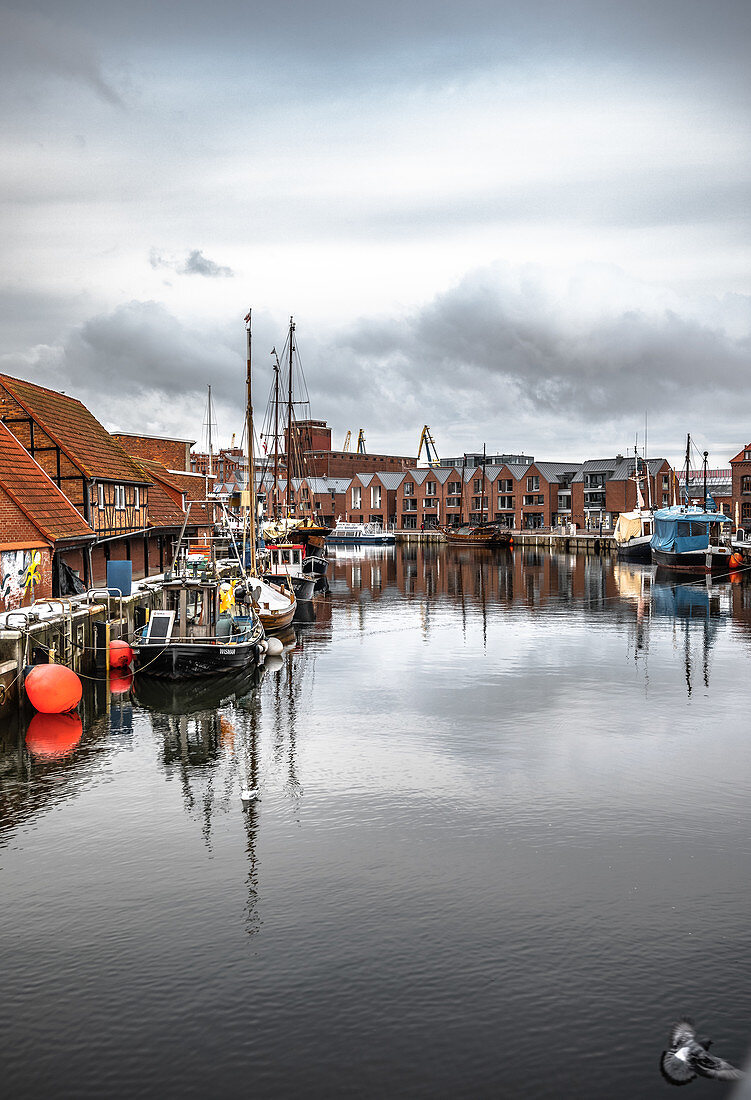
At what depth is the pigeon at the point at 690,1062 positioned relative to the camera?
37.9 feet

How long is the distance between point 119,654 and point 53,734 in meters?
9.04

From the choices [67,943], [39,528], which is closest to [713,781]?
[67,943]

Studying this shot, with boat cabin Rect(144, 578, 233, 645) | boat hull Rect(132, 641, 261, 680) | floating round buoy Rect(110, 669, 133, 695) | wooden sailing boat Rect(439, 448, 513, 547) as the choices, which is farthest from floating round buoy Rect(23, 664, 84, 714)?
wooden sailing boat Rect(439, 448, 513, 547)

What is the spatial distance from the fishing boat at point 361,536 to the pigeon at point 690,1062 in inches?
5580

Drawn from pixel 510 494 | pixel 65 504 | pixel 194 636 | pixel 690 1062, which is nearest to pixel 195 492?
pixel 65 504

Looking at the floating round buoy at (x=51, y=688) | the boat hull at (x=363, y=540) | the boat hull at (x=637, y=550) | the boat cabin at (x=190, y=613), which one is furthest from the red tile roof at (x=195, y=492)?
the boat hull at (x=363, y=540)

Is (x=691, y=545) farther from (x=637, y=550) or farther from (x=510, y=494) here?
(x=510, y=494)

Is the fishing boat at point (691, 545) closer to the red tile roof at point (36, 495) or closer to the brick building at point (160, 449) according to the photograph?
the brick building at point (160, 449)

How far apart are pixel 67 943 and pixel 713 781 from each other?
51.4ft

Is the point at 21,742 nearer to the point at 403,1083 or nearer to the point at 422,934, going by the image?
the point at 422,934

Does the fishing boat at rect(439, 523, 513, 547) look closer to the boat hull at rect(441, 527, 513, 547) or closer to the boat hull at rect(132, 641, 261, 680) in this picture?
the boat hull at rect(441, 527, 513, 547)

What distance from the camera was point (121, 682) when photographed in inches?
1359

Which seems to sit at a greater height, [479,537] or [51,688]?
[479,537]

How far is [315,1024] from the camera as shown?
12.6 metres
